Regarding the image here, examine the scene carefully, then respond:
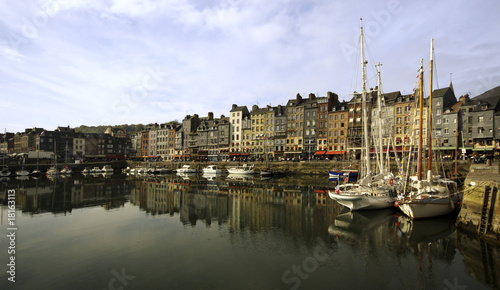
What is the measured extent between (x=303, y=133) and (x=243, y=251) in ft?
222

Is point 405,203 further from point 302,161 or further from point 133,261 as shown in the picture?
point 302,161

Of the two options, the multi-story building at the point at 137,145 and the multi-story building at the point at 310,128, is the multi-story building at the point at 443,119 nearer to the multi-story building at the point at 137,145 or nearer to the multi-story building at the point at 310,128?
the multi-story building at the point at 310,128

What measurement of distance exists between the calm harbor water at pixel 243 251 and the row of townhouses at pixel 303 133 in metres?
17.9

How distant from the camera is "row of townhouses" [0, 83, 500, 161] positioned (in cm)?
5395

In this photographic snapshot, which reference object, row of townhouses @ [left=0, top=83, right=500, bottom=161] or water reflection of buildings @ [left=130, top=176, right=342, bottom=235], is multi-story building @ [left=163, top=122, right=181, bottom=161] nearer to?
row of townhouses @ [left=0, top=83, right=500, bottom=161]

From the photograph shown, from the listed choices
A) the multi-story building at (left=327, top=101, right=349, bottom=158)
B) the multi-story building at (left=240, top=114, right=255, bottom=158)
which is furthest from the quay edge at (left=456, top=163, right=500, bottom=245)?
the multi-story building at (left=240, top=114, right=255, bottom=158)

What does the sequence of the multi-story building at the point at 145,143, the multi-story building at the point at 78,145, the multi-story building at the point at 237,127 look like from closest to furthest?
the multi-story building at the point at 237,127, the multi-story building at the point at 78,145, the multi-story building at the point at 145,143

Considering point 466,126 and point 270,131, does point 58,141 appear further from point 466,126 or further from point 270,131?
point 466,126

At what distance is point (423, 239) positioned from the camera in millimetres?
17266

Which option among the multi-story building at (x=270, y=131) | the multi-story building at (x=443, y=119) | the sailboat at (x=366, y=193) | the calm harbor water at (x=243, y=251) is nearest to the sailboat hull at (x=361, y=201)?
the sailboat at (x=366, y=193)

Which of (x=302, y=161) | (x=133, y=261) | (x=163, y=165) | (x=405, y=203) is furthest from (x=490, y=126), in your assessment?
(x=163, y=165)

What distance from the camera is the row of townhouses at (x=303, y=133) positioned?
177 ft

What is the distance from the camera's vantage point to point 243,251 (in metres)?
15.2

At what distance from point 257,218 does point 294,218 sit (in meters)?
2.83
